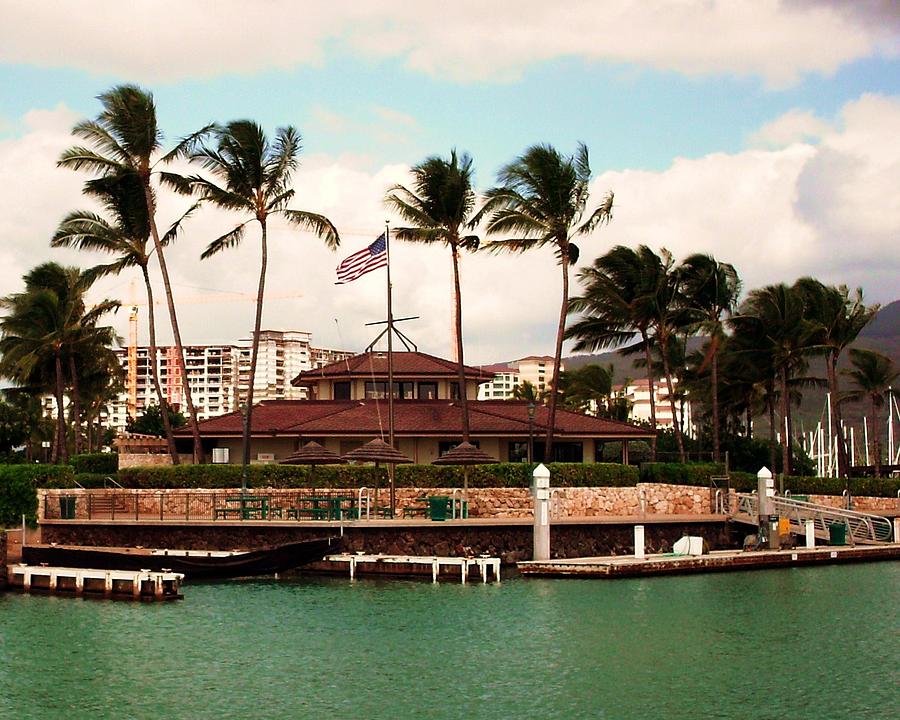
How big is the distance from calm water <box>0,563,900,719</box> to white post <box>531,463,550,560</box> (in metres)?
2.19

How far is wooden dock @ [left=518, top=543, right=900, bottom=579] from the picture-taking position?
147 ft

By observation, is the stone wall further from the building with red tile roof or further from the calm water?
the building with red tile roof

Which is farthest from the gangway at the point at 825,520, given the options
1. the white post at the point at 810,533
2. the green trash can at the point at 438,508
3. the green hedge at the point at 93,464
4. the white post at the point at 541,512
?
the green hedge at the point at 93,464

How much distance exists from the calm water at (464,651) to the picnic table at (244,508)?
5.78 meters

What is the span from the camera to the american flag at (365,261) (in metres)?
53.9

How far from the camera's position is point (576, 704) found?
2759 centimetres

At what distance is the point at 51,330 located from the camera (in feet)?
229

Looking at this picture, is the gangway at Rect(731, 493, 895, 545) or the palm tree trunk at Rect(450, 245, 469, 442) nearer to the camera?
the gangway at Rect(731, 493, 895, 545)

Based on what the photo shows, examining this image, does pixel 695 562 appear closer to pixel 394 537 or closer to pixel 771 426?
pixel 394 537

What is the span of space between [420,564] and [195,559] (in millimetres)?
7478

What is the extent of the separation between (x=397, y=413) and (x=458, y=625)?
90.8ft

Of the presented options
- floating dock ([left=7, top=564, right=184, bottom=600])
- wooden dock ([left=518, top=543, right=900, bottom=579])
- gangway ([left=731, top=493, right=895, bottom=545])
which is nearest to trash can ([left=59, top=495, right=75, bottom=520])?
floating dock ([left=7, top=564, right=184, bottom=600])

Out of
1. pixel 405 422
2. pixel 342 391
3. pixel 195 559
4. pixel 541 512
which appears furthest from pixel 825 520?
pixel 195 559

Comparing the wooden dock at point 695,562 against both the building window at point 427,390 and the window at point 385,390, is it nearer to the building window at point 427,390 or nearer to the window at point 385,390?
the building window at point 427,390
